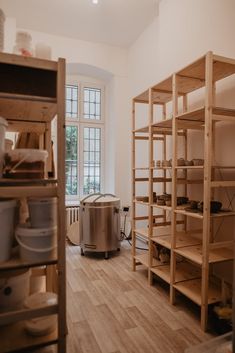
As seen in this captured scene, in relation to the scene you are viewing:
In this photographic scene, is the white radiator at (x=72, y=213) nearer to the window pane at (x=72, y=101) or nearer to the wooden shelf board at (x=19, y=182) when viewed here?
the window pane at (x=72, y=101)

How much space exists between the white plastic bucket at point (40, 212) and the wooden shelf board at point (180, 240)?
1.21 meters

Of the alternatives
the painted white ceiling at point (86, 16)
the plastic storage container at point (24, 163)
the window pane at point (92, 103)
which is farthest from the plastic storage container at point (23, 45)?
the window pane at point (92, 103)

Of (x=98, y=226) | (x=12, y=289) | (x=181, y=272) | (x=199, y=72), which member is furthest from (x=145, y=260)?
(x=199, y=72)

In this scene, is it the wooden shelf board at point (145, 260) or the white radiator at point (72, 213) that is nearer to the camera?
the wooden shelf board at point (145, 260)

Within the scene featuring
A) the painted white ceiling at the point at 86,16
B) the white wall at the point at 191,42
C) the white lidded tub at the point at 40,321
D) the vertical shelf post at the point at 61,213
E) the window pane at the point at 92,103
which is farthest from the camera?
the window pane at the point at 92,103

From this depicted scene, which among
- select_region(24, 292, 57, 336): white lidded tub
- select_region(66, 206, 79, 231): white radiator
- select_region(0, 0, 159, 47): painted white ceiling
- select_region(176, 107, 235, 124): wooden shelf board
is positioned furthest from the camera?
select_region(66, 206, 79, 231): white radiator

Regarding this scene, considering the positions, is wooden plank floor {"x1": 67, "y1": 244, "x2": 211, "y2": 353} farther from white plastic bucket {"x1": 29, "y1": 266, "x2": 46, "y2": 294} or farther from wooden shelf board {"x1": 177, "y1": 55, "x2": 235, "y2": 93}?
wooden shelf board {"x1": 177, "y1": 55, "x2": 235, "y2": 93}

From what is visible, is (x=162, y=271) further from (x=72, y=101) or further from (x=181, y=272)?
(x=72, y=101)

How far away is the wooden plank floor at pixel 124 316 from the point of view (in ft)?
5.34

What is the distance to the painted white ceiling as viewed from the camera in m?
3.24

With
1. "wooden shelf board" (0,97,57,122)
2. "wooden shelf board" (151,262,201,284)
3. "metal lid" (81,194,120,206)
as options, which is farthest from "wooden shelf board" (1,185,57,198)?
"metal lid" (81,194,120,206)

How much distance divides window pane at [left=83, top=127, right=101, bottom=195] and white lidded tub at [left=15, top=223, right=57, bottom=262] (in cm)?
345

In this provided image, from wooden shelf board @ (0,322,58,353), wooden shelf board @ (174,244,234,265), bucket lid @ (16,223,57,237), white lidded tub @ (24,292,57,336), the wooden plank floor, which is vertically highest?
bucket lid @ (16,223,57,237)

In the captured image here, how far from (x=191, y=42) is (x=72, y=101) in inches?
103
